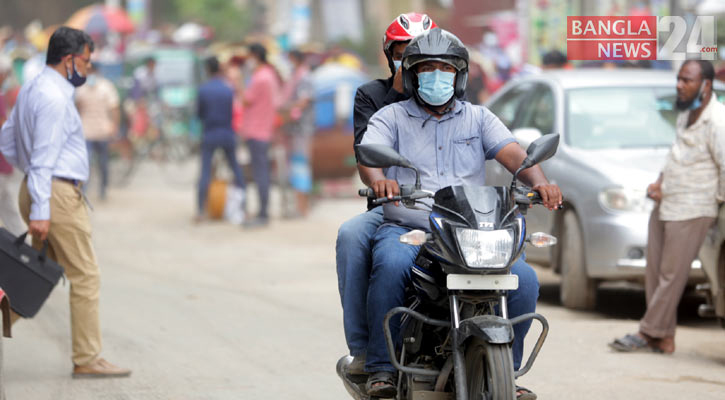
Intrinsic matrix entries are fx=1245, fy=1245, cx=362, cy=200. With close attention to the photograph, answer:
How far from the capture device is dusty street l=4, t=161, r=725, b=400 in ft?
22.5

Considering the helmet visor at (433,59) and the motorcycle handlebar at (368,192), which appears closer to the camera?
the motorcycle handlebar at (368,192)

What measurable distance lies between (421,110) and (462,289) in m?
0.93

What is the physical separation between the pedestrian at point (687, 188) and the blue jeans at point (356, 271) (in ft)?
9.32

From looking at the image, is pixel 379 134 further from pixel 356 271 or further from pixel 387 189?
pixel 356 271

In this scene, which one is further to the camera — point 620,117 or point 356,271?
point 620,117

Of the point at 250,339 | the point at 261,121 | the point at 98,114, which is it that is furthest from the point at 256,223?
the point at 250,339

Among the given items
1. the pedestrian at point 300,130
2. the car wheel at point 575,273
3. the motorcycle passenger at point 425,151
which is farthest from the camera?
the pedestrian at point 300,130

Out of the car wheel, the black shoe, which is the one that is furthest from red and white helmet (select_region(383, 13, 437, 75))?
the black shoe

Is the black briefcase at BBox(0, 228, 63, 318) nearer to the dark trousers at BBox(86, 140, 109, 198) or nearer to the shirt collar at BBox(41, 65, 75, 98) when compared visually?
the shirt collar at BBox(41, 65, 75, 98)

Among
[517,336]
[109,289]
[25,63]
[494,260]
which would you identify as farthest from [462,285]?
[25,63]

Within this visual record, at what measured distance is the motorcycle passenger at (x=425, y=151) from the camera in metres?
4.98

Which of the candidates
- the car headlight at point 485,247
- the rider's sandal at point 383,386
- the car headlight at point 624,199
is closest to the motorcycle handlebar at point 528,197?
the car headlight at point 485,247

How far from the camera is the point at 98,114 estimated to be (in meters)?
Result: 18.6

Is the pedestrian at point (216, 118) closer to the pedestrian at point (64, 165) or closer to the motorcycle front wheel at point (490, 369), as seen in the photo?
the pedestrian at point (64, 165)
